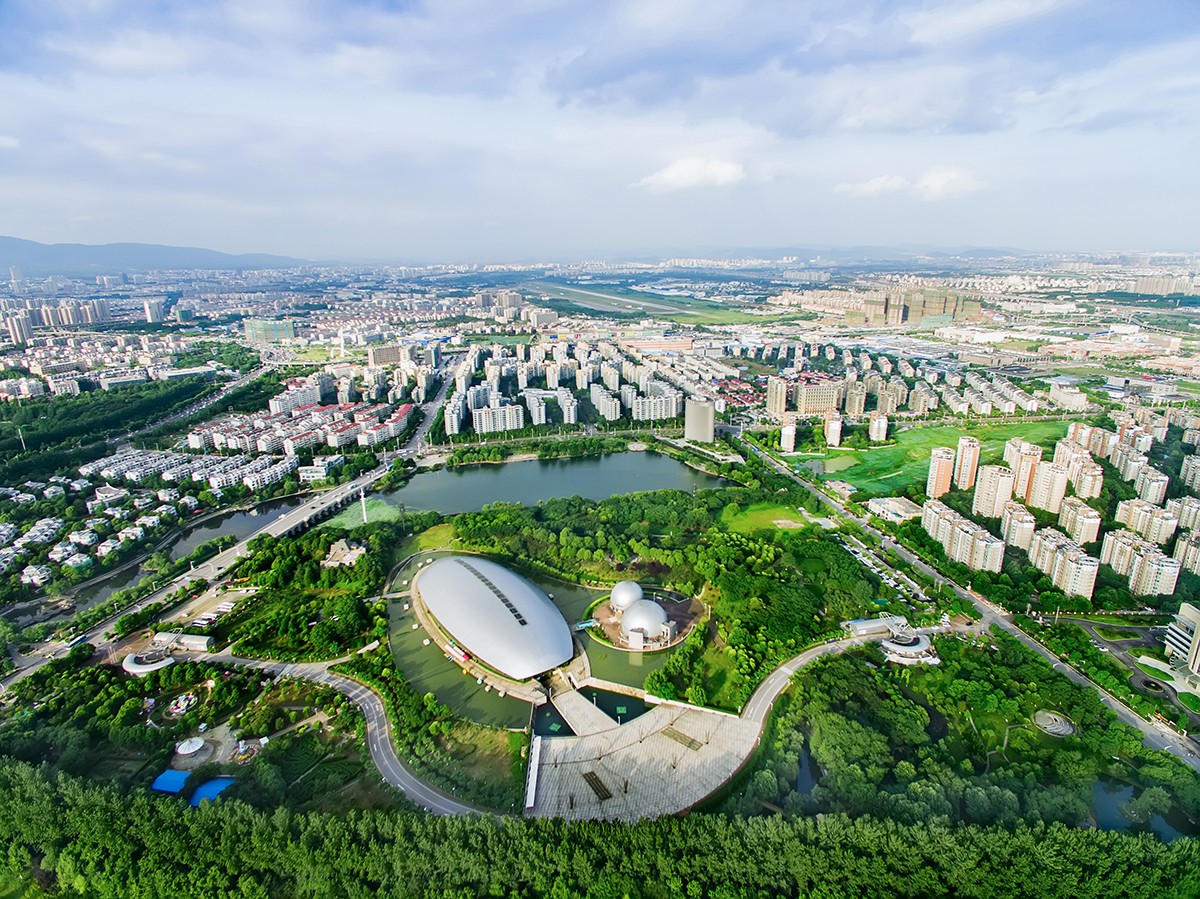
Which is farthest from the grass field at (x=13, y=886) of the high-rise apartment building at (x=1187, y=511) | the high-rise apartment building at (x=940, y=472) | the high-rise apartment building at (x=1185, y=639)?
the high-rise apartment building at (x=1187, y=511)

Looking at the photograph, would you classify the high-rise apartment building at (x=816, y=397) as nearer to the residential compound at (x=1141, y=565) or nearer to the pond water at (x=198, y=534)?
the residential compound at (x=1141, y=565)

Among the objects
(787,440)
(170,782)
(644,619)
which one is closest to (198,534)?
(170,782)

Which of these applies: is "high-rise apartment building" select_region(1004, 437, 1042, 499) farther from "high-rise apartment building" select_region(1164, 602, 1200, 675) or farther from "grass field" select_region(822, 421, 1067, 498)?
"high-rise apartment building" select_region(1164, 602, 1200, 675)

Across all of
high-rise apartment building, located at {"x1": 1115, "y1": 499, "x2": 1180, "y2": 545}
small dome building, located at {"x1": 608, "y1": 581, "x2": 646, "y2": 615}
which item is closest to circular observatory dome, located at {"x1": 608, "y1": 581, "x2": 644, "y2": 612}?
small dome building, located at {"x1": 608, "y1": 581, "x2": 646, "y2": 615}

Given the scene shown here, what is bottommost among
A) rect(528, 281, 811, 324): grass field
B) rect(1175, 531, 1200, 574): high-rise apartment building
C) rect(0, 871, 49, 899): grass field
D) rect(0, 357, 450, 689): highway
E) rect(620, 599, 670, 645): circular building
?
rect(0, 871, 49, 899): grass field

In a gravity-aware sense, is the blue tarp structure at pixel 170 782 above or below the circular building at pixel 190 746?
above

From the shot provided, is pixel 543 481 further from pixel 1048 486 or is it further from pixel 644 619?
pixel 1048 486

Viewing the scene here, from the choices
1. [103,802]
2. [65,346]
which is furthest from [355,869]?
[65,346]
